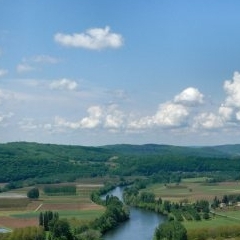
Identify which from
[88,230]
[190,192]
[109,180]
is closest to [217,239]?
[88,230]

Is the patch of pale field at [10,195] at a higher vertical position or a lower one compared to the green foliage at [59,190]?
lower

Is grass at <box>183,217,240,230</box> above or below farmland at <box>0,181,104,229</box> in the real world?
below

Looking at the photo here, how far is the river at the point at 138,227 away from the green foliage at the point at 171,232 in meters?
2.42

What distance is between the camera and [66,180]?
134 meters

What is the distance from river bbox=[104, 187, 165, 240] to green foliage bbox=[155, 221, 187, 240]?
2.42 metres

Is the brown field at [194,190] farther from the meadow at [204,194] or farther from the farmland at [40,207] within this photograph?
the farmland at [40,207]

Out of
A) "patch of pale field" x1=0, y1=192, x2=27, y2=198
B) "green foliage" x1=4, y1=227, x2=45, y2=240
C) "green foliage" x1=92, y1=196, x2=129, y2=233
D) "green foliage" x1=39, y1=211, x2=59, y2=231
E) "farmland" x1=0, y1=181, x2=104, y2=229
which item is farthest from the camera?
"patch of pale field" x1=0, y1=192, x2=27, y2=198

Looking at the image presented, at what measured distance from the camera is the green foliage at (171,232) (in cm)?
5587

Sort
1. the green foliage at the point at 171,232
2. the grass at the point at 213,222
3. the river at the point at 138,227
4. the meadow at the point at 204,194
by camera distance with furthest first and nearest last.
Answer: the meadow at the point at 204,194
the grass at the point at 213,222
the river at the point at 138,227
the green foliage at the point at 171,232

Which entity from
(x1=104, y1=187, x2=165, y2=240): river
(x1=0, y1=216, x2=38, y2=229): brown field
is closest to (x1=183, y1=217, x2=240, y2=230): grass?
(x1=104, y1=187, x2=165, y2=240): river

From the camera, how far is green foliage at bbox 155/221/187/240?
5587 centimetres

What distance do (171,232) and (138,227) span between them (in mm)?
11975

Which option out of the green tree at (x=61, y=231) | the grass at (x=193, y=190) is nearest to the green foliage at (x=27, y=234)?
the green tree at (x=61, y=231)

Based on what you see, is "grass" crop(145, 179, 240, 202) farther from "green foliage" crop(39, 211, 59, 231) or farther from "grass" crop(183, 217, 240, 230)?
"green foliage" crop(39, 211, 59, 231)
